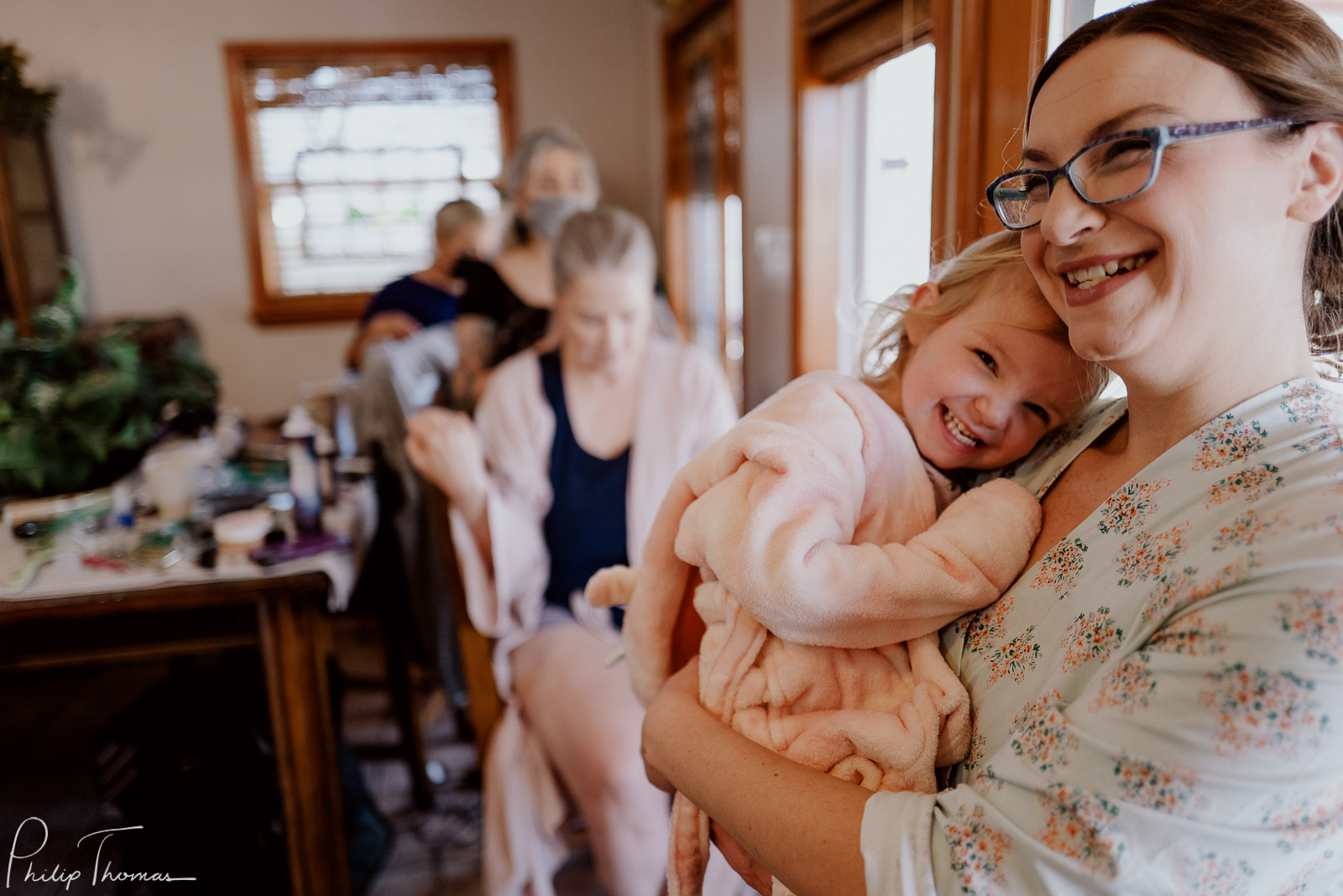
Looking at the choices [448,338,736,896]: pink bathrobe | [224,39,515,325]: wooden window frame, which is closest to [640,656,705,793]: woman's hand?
[448,338,736,896]: pink bathrobe

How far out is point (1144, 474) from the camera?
68 cm

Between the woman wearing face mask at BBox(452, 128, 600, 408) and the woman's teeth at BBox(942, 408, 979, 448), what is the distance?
5.53ft

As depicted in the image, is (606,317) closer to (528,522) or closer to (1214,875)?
(528,522)

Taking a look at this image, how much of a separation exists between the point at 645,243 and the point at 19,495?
136 cm

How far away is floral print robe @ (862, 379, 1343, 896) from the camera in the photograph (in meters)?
0.48

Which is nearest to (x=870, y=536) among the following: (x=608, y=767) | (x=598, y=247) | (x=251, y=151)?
(x=608, y=767)

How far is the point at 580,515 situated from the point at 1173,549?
127 centimetres

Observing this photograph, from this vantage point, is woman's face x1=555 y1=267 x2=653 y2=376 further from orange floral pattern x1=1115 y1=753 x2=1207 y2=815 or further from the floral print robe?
orange floral pattern x1=1115 y1=753 x2=1207 y2=815

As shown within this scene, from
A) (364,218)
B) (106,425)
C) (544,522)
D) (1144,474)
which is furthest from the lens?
(364,218)

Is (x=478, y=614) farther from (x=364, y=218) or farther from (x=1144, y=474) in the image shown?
(x=364, y=218)

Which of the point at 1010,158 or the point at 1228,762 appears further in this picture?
the point at 1010,158

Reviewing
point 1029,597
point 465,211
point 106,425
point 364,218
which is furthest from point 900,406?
point 364,218

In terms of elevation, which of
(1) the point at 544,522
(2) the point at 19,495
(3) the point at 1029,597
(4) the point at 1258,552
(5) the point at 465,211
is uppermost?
(5) the point at 465,211

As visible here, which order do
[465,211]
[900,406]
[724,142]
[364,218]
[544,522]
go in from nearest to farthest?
[900,406]
[544,522]
[724,142]
[465,211]
[364,218]
